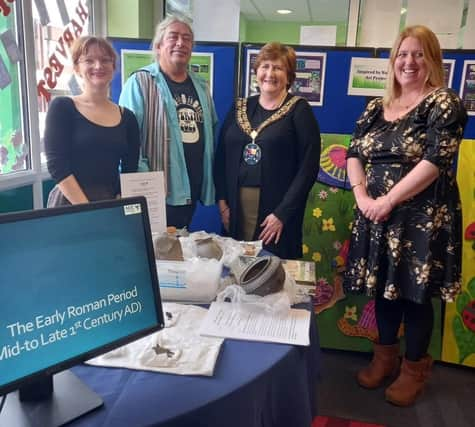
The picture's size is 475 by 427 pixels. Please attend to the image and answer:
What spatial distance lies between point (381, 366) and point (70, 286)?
176 cm

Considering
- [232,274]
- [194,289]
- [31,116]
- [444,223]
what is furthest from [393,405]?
[31,116]

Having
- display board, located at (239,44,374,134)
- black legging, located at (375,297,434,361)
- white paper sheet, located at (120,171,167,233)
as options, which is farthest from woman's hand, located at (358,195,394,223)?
white paper sheet, located at (120,171,167,233)

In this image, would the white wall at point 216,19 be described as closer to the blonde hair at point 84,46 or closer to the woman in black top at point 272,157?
the woman in black top at point 272,157

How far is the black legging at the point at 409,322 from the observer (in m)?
1.99

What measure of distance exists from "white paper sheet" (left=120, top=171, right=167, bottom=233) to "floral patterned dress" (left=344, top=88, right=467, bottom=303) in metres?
0.89

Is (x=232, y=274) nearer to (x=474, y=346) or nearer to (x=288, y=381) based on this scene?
(x=288, y=381)

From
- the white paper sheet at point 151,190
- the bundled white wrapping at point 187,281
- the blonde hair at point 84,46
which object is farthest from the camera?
the blonde hair at point 84,46

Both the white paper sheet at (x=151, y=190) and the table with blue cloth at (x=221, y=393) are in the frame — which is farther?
the white paper sheet at (x=151, y=190)

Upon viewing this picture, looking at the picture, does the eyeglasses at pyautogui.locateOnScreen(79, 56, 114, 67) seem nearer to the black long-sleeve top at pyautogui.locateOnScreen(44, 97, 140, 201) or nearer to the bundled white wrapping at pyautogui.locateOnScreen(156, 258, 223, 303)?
the black long-sleeve top at pyautogui.locateOnScreen(44, 97, 140, 201)

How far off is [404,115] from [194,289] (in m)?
1.14

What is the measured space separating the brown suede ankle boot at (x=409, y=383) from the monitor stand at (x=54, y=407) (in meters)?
1.62

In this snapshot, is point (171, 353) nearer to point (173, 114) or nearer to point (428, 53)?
point (173, 114)

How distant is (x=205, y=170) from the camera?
2.24m

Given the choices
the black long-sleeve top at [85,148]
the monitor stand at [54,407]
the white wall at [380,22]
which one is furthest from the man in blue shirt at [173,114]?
the white wall at [380,22]
